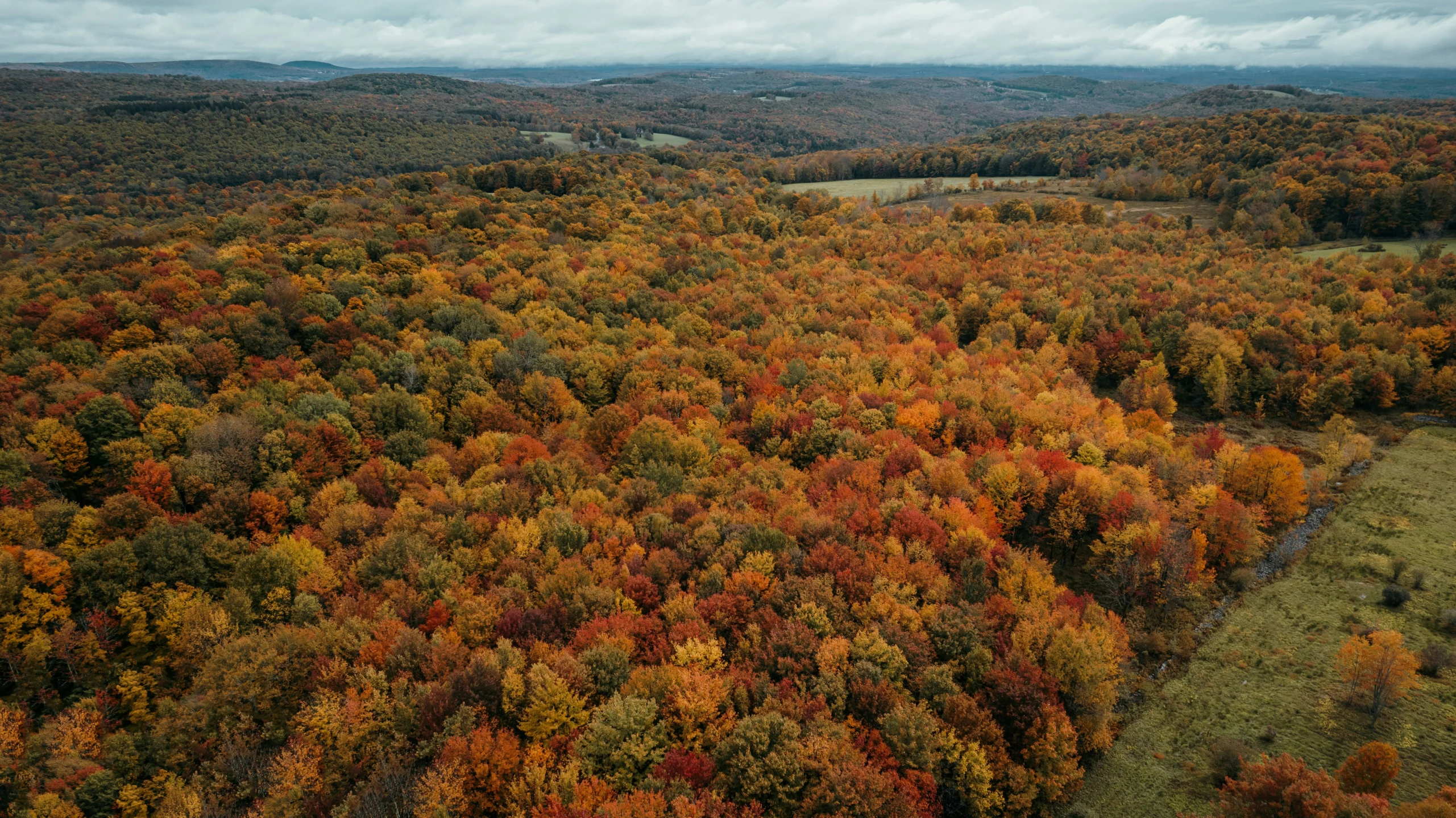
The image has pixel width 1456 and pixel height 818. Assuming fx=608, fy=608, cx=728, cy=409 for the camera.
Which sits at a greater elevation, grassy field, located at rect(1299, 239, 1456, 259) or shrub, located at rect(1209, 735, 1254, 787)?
grassy field, located at rect(1299, 239, 1456, 259)

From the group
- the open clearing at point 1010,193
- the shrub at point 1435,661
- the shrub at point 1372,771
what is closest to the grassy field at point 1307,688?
the shrub at point 1435,661

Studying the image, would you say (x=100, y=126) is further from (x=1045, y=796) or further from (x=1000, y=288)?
(x=1045, y=796)

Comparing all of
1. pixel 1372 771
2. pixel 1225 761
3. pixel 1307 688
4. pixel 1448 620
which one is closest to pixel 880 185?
pixel 1448 620

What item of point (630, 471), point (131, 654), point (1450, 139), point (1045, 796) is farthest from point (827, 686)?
point (1450, 139)

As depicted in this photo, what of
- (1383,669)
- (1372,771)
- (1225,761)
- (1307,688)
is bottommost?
(1307,688)

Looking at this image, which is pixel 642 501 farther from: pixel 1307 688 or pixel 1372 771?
pixel 1307 688

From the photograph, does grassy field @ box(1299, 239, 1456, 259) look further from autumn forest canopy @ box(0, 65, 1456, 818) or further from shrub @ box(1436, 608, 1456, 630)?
shrub @ box(1436, 608, 1456, 630)

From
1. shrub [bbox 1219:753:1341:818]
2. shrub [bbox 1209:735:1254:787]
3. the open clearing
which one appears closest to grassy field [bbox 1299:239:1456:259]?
the open clearing

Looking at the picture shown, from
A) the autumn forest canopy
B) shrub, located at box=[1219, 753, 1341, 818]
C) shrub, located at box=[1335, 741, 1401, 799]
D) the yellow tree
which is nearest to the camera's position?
shrub, located at box=[1219, 753, 1341, 818]
